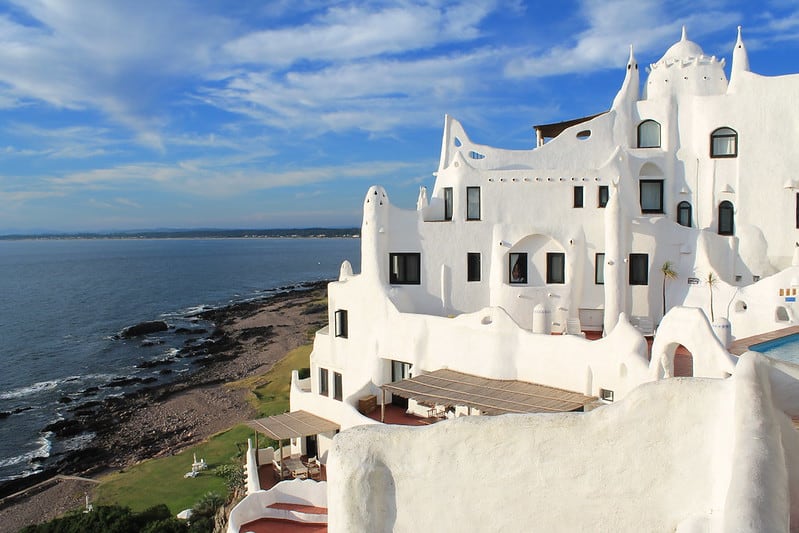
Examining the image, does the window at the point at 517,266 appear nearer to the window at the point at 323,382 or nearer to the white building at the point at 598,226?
the white building at the point at 598,226

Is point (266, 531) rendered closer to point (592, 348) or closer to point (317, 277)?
point (592, 348)

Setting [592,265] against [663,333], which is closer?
[663,333]

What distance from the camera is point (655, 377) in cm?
1677

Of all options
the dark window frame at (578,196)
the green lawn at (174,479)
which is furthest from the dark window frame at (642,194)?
the green lawn at (174,479)

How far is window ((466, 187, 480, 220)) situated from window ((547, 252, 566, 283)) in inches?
140

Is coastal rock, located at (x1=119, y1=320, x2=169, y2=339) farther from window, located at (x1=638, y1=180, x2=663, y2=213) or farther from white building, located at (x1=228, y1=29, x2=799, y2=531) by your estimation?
window, located at (x1=638, y1=180, x2=663, y2=213)

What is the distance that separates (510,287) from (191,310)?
264 ft

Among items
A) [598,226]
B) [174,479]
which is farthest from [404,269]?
[174,479]

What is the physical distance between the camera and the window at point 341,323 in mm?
27094

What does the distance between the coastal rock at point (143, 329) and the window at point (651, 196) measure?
Answer: 209ft

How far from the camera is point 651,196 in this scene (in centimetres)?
2866

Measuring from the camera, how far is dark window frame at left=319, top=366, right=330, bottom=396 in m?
28.5

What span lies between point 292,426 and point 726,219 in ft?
67.4

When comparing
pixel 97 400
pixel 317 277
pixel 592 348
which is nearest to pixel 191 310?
pixel 97 400
